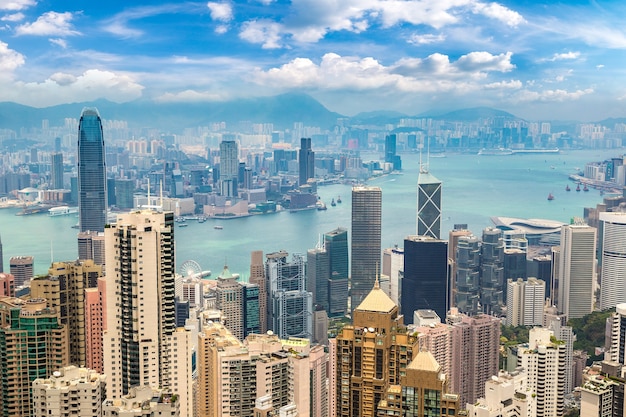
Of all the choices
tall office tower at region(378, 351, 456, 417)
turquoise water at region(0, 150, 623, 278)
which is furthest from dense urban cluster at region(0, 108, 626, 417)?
turquoise water at region(0, 150, 623, 278)

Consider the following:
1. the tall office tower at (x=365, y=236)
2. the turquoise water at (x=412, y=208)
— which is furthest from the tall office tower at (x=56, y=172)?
the tall office tower at (x=365, y=236)

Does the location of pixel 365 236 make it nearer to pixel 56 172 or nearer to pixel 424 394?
pixel 56 172

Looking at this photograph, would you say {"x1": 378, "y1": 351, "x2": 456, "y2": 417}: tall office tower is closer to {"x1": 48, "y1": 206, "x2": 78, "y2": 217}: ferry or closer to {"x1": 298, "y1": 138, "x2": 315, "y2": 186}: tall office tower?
{"x1": 48, "y1": 206, "x2": 78, "y2": 217}: ferry

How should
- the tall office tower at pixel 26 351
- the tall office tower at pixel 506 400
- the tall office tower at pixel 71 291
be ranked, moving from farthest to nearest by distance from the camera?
the tall office tower at pixel 71 291
the tall office tower at pixel 26 351
the tall office tower at pixel 506 400

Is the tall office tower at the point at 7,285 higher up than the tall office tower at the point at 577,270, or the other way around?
the tall office tower at the point at 7,285

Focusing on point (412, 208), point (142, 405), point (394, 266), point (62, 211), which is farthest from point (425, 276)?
point (142, 405)

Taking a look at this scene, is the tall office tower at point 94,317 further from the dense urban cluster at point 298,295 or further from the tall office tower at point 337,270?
the tall office tower at point 337,270
